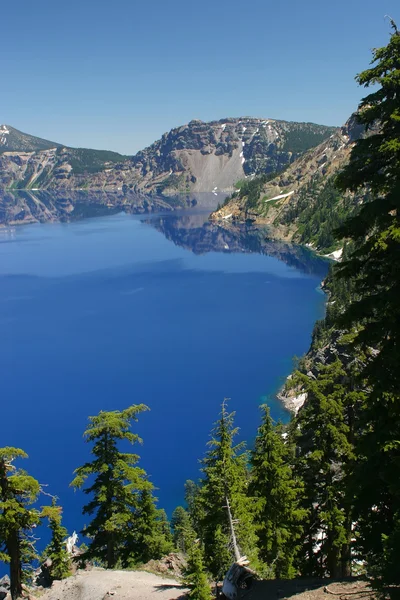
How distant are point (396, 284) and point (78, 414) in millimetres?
69657

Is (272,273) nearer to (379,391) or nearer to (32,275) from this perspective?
(32,275)

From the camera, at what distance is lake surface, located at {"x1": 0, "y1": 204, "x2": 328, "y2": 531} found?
68000mm

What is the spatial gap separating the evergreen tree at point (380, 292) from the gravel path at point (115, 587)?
10776mm

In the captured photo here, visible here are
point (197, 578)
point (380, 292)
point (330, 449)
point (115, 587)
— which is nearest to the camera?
point (380, 292)

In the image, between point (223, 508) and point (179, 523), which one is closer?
point (223, 508)

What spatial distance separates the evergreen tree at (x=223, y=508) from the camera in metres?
19.5

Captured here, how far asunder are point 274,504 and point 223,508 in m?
3.93

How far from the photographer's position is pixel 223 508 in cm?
2100

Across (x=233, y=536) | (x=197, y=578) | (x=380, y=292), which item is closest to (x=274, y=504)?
(x=233, y=536)

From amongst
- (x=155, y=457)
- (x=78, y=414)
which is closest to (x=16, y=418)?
(x=78, y=414)

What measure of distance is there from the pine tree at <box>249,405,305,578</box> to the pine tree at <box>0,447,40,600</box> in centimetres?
1061

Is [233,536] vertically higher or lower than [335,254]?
lower

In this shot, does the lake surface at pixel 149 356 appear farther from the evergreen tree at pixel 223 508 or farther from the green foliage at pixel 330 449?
the evergreen tree at pixel 223 508

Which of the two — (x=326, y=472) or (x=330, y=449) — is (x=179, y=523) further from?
(x=330, y=449)
